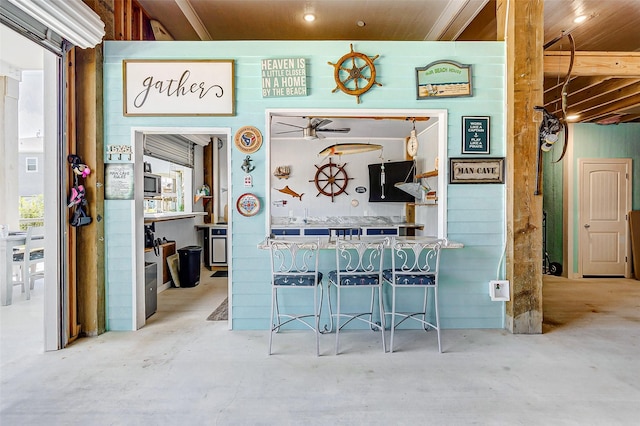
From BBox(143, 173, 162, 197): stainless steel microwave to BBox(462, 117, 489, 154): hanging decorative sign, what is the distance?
380 centimetres

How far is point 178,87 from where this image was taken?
312cm

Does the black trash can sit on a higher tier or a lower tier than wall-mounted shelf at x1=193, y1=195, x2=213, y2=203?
lower

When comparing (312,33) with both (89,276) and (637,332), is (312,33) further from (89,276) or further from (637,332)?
(637,332)

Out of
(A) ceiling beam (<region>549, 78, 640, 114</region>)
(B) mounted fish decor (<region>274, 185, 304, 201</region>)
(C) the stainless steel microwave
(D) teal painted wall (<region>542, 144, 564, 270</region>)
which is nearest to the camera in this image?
(A) ceiling beam (<region>549, 78, 640, 114</region>)

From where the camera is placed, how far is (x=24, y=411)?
6.46ft

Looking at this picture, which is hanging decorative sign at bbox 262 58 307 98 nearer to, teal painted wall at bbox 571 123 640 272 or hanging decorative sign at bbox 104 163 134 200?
hanging decorative sign at bbox 104 163 134 200

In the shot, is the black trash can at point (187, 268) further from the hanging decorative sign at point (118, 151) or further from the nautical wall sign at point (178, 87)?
the nautical wall sign at point (178, 87)

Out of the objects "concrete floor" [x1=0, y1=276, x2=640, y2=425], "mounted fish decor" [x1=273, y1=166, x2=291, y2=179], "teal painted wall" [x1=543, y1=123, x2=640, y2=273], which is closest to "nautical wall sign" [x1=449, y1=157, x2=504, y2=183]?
"concrete floor" [x1=0, y1=276, x2=640, y2=425]

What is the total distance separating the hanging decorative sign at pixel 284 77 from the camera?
3.13 metres

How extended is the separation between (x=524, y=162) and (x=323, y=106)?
2032 millimetres

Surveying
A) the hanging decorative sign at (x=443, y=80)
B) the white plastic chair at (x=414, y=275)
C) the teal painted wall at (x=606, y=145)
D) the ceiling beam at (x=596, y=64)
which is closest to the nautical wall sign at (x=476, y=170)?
the hanging decorative sign at (x=443, y=80)

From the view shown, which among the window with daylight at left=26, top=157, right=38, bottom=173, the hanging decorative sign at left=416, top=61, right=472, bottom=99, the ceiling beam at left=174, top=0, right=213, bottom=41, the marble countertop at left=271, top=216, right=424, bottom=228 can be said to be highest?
the ceiling beam at left=174, top=0, right=213, bottom=41

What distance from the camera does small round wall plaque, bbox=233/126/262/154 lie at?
10.4 ft

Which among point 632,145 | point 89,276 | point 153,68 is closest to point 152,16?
point 153,68
